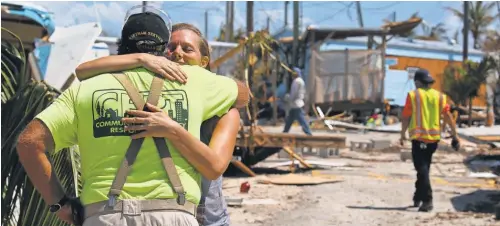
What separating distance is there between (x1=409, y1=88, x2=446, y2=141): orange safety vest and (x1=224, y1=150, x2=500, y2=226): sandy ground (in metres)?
0.90

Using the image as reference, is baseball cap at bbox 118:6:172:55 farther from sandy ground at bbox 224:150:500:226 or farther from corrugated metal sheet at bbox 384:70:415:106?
corrugated metal sheet at bbox 384:70:415:106

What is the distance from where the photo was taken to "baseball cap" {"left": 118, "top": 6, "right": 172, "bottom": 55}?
2627 mm

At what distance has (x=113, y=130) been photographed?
2477 mm

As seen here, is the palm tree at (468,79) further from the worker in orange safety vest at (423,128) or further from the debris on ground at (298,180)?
the worker in orange safety vest at (423,128)

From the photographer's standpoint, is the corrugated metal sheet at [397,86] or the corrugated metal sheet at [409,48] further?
the corrugated metal sheet at [409,48]

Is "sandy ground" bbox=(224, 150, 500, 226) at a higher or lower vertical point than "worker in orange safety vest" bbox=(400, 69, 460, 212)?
lower

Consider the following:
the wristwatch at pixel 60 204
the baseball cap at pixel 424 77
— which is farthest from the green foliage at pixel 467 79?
the wristwatch at pixel 60 204

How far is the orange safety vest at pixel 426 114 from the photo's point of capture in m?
8.91

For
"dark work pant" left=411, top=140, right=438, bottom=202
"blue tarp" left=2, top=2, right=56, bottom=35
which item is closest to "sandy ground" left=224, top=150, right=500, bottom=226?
"dark work pant" left=411, top=140, right=438, bottom=202

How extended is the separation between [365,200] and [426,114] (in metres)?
1.56

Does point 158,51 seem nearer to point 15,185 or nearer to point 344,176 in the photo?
point 15,185

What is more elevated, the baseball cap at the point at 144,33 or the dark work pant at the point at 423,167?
the baseball cap at the point at 144,33

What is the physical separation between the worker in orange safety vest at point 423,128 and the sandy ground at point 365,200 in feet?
0.80

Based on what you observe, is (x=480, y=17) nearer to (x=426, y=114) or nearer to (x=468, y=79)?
(x=468, y=79)
